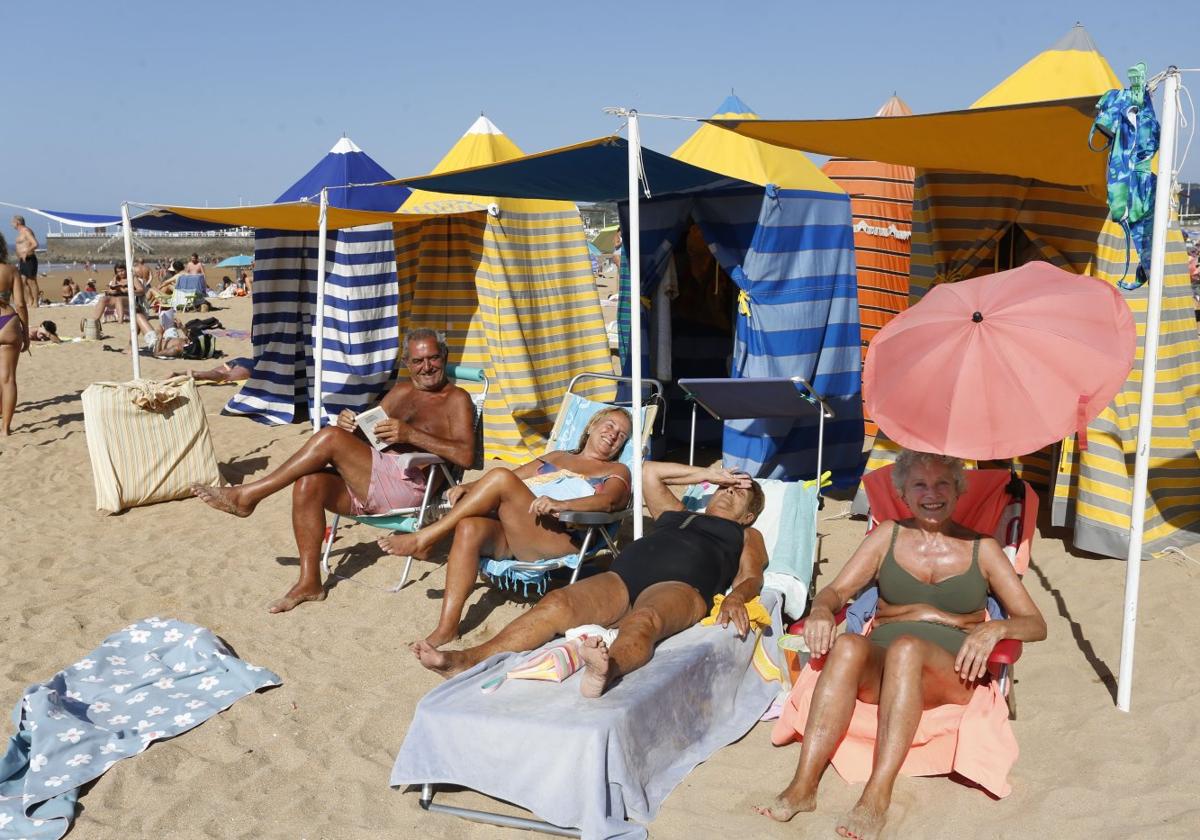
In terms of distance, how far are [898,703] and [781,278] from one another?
366cm

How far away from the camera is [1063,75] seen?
5.39 m

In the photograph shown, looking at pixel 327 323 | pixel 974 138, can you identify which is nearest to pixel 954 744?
pixel 974 138

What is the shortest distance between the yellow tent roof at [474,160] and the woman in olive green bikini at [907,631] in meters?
4.86

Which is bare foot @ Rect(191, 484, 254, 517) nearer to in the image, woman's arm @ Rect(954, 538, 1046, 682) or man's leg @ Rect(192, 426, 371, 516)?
man's leg @ Rect(192, 426, 371, 516)

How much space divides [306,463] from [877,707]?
2781 millimetres

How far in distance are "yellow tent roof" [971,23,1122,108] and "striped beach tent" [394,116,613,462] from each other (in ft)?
10.8

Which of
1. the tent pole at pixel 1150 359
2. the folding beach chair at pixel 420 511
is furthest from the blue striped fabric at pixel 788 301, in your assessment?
the tent pole at pixel 1150 359

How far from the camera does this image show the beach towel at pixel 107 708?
3.01m

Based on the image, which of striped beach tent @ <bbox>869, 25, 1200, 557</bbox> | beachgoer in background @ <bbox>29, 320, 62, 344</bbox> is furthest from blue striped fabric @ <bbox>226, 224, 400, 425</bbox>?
beachgoer in background @ <bbox>29, 320, 62, 344</bbox>

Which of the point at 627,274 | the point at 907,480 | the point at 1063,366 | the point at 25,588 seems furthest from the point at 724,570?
the point at 627,274

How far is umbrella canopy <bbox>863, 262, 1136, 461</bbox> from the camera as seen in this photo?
10.1 ft

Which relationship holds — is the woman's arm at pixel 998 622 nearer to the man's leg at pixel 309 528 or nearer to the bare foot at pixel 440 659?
the bare foot at pixel 440 659

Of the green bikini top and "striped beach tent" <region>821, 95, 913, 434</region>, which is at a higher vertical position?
"striped beach tent" <region>821, 95, 913, 434</region>

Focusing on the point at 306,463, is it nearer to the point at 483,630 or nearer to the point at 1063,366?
the point at 483,630
